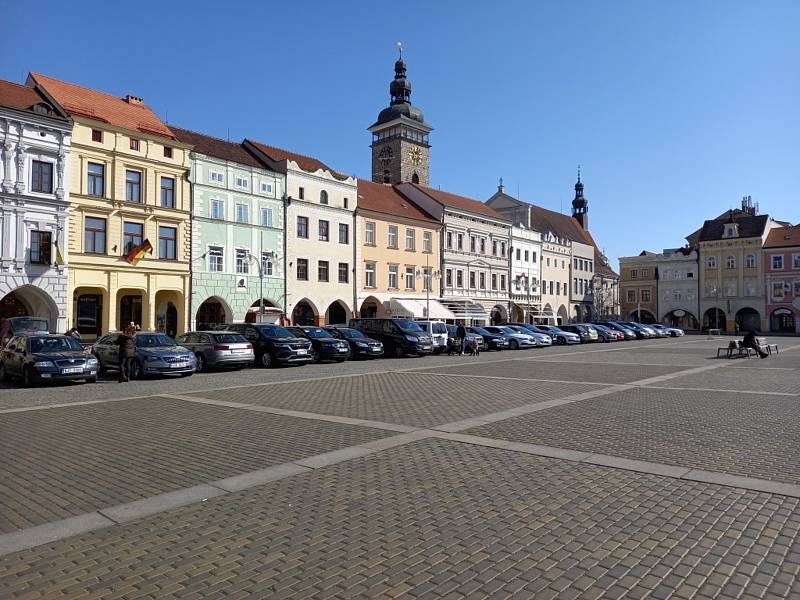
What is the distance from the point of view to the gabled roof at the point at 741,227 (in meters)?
77.9

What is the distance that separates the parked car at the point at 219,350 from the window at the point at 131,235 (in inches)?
522

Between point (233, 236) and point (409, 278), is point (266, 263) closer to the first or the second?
point (233, 236)

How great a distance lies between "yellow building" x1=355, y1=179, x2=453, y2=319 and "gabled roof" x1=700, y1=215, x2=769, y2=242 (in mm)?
46466

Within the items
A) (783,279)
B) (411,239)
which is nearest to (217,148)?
(411,239)

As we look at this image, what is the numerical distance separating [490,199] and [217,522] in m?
71.5

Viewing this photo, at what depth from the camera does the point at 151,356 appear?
1983 centimetres

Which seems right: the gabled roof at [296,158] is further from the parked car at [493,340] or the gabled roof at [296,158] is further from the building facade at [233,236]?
the parked car at [493,340]

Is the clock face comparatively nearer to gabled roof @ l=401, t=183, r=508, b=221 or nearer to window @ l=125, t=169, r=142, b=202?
gabled roof @ l=401, t=183, r=508, b=221

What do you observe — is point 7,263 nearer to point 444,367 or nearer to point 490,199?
point 444,367

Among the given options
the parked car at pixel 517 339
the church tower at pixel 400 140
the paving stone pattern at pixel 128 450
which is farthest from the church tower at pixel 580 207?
the paving stone pattern at pixel 128 450

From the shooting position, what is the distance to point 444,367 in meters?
23.5

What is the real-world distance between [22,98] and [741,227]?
262 feet

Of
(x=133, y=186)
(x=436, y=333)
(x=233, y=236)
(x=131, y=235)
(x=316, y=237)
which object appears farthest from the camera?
(x=316, y=237)

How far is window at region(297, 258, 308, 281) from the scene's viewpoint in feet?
141
